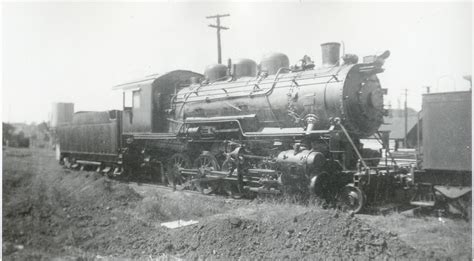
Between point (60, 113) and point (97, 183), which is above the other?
point (60, 113)

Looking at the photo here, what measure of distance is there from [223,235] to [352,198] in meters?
3.37

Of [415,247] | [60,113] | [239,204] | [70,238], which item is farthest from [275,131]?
[60,113]

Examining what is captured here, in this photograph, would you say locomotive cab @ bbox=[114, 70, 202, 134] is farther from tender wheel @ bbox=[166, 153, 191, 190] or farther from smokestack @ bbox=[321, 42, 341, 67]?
smokestack @ bbox=[321, 42, 341, 67]

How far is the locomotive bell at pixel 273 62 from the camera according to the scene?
11102mm

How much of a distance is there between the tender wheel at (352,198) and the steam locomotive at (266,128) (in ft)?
0.07

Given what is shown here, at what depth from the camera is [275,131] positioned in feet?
31.6

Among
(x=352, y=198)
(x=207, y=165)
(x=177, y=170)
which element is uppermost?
(x=207, y=165)

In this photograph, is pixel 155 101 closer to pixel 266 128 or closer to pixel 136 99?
pixel 136 99

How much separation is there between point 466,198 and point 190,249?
16.2ft

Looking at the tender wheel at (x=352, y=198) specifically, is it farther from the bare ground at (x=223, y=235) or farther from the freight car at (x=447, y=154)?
the freight car at (x=447, y=154)

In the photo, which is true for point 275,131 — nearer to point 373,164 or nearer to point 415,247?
point 373,164

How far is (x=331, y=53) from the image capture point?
9.80 meters

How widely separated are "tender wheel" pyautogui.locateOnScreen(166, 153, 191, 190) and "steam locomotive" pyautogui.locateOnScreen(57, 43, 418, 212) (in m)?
0.03

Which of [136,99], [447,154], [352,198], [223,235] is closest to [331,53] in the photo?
[352,198]
